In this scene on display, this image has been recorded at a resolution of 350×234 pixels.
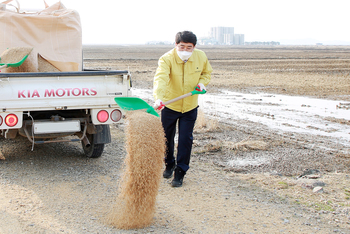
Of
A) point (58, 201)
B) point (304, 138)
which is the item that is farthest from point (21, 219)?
point (304, 138)

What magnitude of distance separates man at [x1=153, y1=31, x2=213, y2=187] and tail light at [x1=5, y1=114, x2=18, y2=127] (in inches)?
74.3

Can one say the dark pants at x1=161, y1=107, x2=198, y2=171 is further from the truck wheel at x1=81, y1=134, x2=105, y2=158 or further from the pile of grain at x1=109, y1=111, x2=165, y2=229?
the truck wheel at x1=81, y1=134, x2=105, y2=158

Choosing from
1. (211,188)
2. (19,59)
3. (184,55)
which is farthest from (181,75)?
(19,59)

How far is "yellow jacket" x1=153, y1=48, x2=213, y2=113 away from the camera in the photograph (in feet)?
16.0

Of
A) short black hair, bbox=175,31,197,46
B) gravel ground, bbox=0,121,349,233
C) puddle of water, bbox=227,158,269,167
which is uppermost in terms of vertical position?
short black hair, bbox=175,31,197,46

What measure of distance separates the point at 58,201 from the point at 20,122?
1.27 m

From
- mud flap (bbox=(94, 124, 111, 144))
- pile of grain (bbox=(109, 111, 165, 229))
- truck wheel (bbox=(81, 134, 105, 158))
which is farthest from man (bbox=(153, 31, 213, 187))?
truck wheel (bbox=(81, 134, 105, 158))

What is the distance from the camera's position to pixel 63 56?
685cm

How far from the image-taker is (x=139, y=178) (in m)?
3.83

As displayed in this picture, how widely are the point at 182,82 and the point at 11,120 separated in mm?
2222

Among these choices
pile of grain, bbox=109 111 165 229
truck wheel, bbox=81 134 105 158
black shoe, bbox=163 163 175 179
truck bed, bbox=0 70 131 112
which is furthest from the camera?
truck wheel, bbox=81 134 105 158

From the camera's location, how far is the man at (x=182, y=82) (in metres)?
4.80

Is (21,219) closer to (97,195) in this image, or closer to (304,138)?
(97,195)

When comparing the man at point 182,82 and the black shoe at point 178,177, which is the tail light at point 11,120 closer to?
the man at point 182,82
